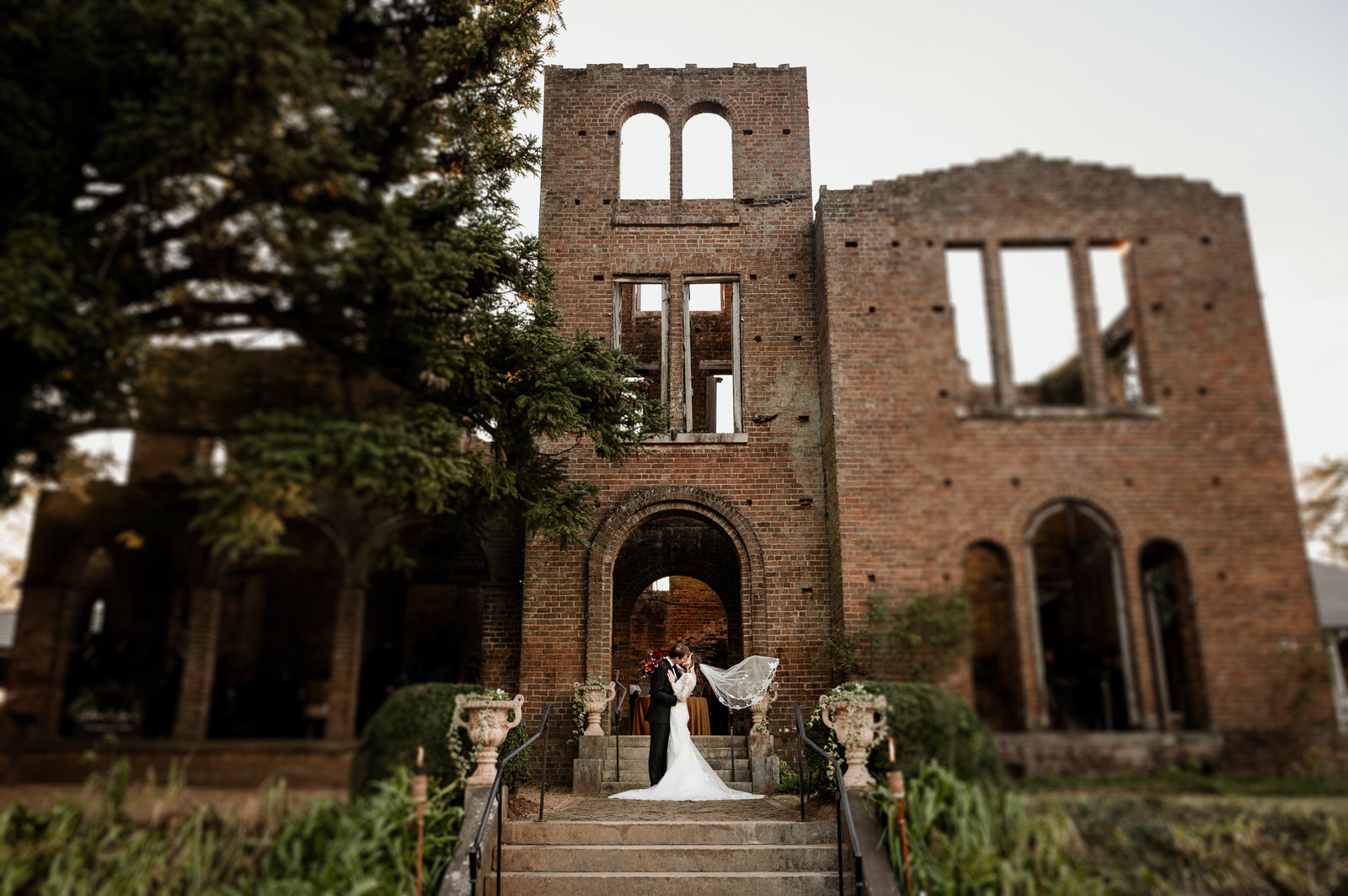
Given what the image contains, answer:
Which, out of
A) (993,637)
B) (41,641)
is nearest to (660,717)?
(993,637)

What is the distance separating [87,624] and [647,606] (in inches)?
597

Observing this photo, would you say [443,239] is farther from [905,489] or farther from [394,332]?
[905,489]

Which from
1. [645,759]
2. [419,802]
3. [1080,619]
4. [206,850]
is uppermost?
[1080,619]

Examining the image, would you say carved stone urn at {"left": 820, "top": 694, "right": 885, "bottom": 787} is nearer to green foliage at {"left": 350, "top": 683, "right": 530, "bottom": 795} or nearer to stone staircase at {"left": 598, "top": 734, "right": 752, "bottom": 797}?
green foliage at {"left": 350, "top": 683, "right": 530, "bottom": 795}

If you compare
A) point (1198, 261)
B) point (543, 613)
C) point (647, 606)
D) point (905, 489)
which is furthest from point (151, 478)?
point (647, 606)

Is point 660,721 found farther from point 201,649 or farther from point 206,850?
point 206,850

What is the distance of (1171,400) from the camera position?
7566 millimetres

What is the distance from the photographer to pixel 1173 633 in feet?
24.1

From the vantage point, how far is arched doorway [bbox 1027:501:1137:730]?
716cm

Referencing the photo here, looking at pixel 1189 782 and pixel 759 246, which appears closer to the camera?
pixel 1189 782

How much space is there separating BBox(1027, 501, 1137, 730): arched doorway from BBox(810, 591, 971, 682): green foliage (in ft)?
2.45

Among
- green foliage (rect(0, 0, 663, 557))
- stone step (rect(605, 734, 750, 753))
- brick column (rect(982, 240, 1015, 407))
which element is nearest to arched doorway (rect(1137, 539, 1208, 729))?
brick column (rect(982, 240, 1015, 407))

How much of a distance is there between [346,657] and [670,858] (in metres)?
3.25

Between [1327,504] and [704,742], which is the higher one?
[1327,504]
